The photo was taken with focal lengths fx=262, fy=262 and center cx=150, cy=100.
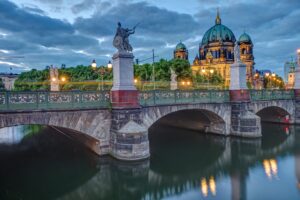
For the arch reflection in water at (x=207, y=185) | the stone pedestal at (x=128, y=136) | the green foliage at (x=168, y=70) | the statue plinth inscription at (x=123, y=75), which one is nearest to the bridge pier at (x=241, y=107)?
the arch reflection in water at (x=207, y=185)

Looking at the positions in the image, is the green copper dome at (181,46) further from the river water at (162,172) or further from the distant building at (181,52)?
the river water at (162,172)

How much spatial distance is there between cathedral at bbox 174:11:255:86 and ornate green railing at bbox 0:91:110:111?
70.2 metres

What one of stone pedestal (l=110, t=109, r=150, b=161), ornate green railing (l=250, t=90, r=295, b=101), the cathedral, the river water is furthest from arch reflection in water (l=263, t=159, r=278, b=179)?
the cathedral

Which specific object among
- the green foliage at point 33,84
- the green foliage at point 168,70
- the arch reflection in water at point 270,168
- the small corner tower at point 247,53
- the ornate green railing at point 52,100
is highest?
the small corner tower at point 247,53

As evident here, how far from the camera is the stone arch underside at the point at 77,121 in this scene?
14.0 m

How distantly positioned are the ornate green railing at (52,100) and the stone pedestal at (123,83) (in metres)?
1.05

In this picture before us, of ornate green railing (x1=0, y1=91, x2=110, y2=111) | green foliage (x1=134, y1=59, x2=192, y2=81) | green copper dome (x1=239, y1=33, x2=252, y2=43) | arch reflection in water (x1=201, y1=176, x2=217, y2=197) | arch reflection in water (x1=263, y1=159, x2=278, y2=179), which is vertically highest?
green copper dome (x1=239, y1=33, x2=252, y2=43)

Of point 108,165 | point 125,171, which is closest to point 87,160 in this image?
point 108,165

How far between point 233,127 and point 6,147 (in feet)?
63.9

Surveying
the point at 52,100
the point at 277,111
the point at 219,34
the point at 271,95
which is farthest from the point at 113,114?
the point at 219,34

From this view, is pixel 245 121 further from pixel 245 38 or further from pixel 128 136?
pixel 245 38

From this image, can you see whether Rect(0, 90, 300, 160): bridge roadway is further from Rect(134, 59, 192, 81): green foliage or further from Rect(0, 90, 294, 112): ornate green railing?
Rect(134, 59, 192, 81): green foliage

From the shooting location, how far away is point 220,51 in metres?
85.9

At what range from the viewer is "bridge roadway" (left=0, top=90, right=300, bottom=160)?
1425 centimetres
